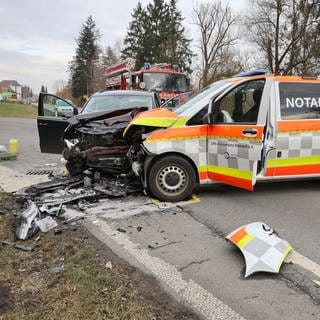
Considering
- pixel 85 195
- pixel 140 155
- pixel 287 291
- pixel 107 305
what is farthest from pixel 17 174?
pixel 287 291

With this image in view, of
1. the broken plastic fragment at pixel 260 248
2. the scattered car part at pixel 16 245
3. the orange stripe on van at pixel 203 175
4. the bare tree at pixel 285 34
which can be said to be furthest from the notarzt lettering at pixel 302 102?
the bare tree at pixel 285 34

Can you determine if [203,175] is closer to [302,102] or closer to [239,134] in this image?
[239,134]

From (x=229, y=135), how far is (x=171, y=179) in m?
1.05

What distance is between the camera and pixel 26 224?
4.61m

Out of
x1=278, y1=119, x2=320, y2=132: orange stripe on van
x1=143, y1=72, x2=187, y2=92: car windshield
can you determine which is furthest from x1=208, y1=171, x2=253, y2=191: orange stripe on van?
x1=143, y1=72, x2=187, y2=92: car windshield

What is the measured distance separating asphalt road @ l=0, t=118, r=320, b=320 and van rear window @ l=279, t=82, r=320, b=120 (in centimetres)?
128

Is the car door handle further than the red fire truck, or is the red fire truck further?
the red fire truck

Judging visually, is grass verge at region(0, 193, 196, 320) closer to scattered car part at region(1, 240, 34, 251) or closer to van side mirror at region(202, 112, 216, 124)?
scattered car part at region(1, 240, 34, 251)

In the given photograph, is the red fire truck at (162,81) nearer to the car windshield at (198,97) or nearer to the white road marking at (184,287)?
the car windshield at (198,97)

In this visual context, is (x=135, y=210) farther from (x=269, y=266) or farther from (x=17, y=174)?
(x=17, y=174)

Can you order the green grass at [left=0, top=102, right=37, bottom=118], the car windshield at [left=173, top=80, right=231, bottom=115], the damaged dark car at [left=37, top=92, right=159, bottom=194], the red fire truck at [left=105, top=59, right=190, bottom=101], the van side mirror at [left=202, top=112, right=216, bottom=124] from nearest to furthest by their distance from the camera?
the van side mirror at [left=202, top=112, right=216, bottom=124] → the car windshield at [left=173, top=80, right=231, bottom=115] → the damaged dark car at [left=37, top=92, right=159, bottom=194] → the red fire truck at [left=105, top=59, right=190, bottom=101] → the green grass at [left=0, top=102, right=37, bottom=118]

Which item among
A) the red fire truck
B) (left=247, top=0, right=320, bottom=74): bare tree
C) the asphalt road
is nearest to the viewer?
the asphalt road

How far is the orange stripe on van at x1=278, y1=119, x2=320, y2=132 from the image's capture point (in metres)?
5.43

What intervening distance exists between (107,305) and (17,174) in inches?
222
